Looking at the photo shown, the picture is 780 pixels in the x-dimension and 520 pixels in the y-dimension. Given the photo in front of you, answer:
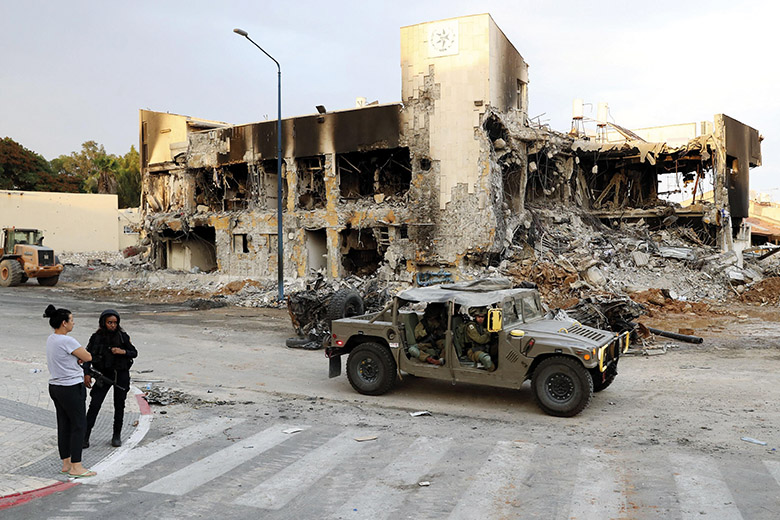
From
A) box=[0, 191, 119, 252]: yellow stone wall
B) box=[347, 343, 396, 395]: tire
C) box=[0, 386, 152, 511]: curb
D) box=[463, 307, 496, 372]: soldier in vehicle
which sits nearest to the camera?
box=[0, 386, 152, 511]: curb

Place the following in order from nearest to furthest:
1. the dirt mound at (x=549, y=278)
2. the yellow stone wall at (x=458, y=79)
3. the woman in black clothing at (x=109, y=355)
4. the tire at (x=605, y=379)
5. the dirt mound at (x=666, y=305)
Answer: the woman in black clothing at (x=109, y=355)
the tire at (x=605, y=379)
the dirt mound at (x=666, y=305)
the dirt mound at (x=549, y=278)
the yellow stone wall at (x=458, y=79)

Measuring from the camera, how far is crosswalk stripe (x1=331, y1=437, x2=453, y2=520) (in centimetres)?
532

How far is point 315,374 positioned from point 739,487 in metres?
7.33

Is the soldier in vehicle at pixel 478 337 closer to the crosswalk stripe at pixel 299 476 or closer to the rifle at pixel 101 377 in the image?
the crosswalk stripe at pixel 299 476

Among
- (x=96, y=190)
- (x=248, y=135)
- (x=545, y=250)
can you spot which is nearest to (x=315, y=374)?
(x=545, y=250)

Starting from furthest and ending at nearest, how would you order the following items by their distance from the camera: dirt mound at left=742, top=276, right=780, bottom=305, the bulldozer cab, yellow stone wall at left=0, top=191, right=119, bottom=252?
yellow stone wall at left=0, top=191, right=119, bottom=252 → the bulldozer cab → dirt mound at left=742, top=276, right=780, bottom=305

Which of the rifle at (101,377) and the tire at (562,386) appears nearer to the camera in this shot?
the rifle at (101,377)

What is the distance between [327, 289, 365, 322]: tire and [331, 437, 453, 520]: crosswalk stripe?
6053mm

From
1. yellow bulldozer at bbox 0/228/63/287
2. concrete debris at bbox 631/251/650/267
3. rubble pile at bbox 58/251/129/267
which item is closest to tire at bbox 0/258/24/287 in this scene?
yellow bulldozer at bbox 0/228/63/287

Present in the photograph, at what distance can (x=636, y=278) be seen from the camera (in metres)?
24.0

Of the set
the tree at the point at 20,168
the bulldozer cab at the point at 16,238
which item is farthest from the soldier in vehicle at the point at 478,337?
the tree at the point at 20,168

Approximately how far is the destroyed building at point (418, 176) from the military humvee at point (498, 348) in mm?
14935

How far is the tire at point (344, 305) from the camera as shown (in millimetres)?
13195

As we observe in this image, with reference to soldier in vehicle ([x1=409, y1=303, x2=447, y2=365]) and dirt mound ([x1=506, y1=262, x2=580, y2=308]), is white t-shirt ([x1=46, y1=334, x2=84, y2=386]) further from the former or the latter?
dirt mound ([x1=506, y1=262, x2=580, y2=308])
